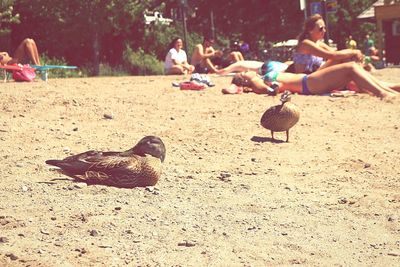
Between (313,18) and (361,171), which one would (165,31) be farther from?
(361,171)

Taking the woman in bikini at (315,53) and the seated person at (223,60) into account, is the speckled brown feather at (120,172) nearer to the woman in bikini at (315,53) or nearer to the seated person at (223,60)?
the woman in bikini at (315,53)

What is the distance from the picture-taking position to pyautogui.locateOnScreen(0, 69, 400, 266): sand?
438cm

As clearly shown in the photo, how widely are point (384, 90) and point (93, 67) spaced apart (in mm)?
14440

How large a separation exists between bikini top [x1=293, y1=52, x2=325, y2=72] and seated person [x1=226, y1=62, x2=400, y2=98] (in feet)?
1.40

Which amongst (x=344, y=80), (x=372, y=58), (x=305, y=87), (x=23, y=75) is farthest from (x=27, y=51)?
(x=372, y=58)

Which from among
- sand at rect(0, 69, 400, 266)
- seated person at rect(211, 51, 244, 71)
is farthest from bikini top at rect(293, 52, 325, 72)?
seated person at rect(211, 51, 244, 71)

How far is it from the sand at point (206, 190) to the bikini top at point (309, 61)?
1.82 meters

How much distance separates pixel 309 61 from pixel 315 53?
341 millimetres

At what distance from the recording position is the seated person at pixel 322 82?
35.8 feet

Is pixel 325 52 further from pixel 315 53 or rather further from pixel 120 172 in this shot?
pixel 120 172

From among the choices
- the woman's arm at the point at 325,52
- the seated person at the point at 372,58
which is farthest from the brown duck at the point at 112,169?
the seated person at the point at 372,58

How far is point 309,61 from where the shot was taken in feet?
38.9

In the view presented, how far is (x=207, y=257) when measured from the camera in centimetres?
426

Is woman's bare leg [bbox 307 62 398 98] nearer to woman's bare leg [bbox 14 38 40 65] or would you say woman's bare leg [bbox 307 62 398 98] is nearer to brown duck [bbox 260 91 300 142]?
brown duck [bbox 260 91 300 142]
